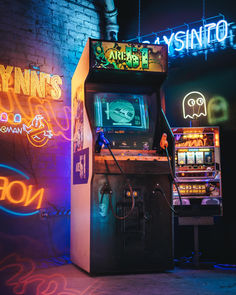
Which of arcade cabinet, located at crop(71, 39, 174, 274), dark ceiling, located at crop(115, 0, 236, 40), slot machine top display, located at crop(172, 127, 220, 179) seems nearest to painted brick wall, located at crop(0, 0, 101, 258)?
arcade cabinet, located at crop(71, 39, 174, 274)

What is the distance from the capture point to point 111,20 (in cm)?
599

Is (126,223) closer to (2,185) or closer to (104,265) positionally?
(104,265)

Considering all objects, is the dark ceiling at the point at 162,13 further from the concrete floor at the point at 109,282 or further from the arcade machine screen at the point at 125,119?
the concrete floor at the point at 109,282

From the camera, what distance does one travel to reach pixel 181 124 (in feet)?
17.5

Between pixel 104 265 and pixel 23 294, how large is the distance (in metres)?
0.97

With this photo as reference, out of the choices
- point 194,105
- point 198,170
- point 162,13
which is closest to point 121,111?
point 198,170

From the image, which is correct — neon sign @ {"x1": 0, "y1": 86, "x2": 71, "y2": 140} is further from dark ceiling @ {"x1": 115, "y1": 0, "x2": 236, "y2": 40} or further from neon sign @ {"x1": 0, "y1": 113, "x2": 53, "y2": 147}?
dark ceiling @ {"x1": 115, "y1": 0, "x2": 236, "y2": 40}

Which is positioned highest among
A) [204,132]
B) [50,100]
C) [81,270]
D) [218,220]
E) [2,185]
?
[50,100]

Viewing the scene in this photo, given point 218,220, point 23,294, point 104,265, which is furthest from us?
point 218,220

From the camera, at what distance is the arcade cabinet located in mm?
3986

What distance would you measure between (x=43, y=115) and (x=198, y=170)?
91.5 inches

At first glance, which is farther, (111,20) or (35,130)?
(111,20)

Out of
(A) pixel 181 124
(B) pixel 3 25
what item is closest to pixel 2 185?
(B) pixel 3 25

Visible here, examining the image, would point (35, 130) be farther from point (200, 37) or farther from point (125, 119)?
point (200, 37)
